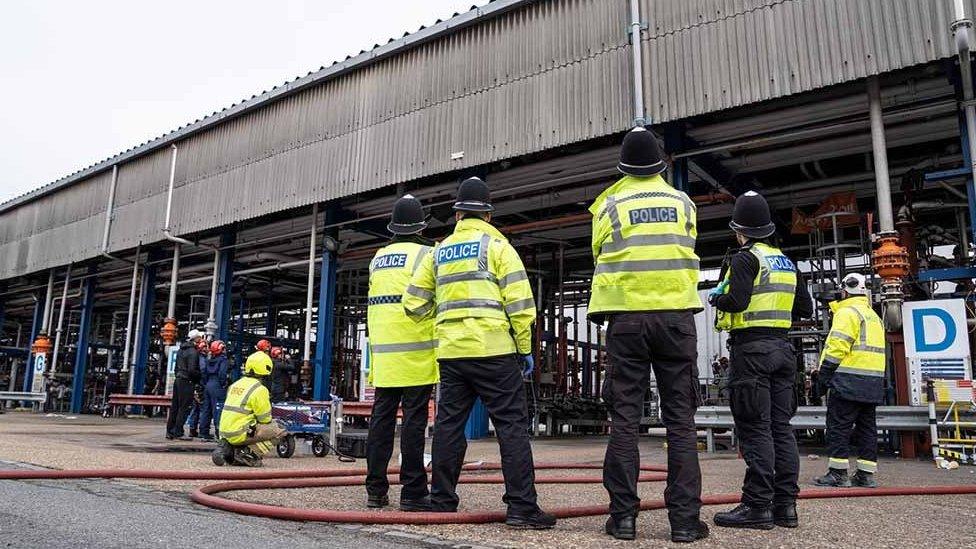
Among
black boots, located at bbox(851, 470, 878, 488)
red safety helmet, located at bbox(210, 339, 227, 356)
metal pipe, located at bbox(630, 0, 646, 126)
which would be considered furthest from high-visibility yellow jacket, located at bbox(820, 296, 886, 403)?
red safety helmet, located at bbox(210, 339, 227, 356)

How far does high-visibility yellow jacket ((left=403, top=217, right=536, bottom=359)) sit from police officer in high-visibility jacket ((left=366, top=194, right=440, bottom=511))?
415 mm

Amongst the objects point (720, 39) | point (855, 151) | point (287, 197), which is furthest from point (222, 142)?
point (855, 151)

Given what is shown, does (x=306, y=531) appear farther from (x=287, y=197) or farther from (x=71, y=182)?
(x=71, y=182)

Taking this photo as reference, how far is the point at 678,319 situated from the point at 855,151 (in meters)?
9.73

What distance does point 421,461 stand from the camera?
444 cm

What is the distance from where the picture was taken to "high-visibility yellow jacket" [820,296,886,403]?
620 cm

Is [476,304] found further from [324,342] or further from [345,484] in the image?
[324,342]

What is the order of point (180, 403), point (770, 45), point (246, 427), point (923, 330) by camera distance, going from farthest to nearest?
point (180, 403) → point (770, 45) → point (923, 330) → point (246, 427)

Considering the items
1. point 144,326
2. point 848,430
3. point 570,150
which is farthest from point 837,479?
point 144,326

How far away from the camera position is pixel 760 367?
4309 millimetres

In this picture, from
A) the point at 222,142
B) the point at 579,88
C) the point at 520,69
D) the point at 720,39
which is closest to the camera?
the point at 720,39

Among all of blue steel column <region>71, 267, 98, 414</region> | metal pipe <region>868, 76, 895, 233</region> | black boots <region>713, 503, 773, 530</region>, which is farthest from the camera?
blue steel column <region>71, 267, 98, 414</region>

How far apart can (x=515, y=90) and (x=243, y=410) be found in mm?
7116

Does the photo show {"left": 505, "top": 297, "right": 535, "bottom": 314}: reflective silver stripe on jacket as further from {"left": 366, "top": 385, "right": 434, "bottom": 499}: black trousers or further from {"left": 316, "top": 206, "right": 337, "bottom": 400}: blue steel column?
{"left": 316, "top": 206, "right": 337, "bottom": 400}: blue steel column
